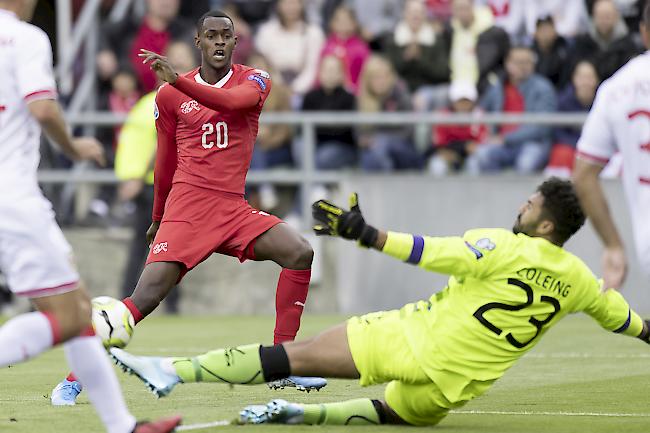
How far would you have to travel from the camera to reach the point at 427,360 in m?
6.86

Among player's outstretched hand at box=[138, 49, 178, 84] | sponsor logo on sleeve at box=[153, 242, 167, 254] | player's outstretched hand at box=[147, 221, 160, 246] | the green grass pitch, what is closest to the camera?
the green grass pitch

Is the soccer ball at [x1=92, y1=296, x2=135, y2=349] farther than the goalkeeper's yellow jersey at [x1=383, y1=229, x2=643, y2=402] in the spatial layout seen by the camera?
Yes

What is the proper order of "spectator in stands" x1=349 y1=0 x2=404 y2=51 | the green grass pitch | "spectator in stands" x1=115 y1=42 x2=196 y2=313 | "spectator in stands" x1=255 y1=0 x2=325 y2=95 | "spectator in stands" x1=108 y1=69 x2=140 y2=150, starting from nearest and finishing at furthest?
the green grass pitch < "spectator in stands" x1=115 y1=42 x2=196 y2=313 < "spectator in stands" x1=108 y1=69 x2=140 y2=150 < "spectator in stands" x1=255 y1=0 x2=325 y2=95 < "spectator in stands" x1=349 y1=0 x2=404 y2=51

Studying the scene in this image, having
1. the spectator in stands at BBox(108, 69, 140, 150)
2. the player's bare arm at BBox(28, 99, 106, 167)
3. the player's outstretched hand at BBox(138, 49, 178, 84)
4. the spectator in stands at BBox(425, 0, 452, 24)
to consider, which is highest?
the spectator in stands at BBox(425, 0, 452, 24)

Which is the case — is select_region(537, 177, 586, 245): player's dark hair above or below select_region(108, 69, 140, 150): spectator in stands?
above

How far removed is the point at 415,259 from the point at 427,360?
576 mm

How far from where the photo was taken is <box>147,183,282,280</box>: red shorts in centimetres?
889

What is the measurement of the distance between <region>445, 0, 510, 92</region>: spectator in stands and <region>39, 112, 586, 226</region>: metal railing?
0.90 m

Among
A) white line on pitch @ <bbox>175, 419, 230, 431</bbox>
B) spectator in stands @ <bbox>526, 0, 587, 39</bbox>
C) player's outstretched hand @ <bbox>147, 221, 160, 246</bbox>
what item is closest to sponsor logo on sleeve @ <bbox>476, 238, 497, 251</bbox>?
white line on pitch @ <bbox>175, 419, 230, 431</bbox>

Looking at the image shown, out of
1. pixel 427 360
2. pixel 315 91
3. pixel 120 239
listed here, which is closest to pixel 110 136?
pixel 120 239

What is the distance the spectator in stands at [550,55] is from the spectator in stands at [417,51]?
1125 mm

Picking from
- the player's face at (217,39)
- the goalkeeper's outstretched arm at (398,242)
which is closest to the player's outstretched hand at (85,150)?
the goalkeeper's outstretched arm at (398,242)

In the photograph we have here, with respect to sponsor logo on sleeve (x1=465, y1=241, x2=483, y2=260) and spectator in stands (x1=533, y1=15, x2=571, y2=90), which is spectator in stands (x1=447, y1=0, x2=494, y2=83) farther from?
sponsor logo on sleeve (x1=465, y1=241, x2=483, y2=260)

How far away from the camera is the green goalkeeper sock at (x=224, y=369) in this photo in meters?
6.96
